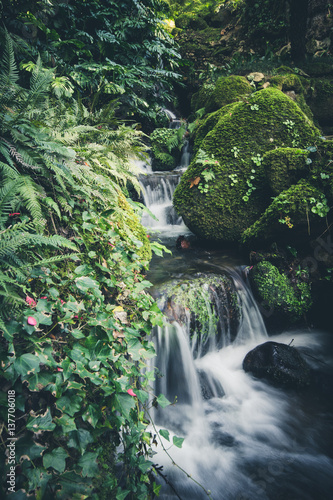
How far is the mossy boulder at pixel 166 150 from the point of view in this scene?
9.48m

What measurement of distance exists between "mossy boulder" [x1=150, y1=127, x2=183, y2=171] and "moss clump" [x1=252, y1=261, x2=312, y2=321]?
20.7ft

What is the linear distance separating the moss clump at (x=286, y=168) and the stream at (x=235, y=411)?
1.68 m

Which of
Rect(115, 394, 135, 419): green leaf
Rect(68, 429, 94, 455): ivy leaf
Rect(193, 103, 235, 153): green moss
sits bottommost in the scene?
Rect(68, 429, 94, 455): ivy leaf

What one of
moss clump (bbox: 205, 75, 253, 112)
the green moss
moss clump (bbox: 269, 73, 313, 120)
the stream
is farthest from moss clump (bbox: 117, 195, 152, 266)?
moss clump (bbox: 269, 73, 313, 120)

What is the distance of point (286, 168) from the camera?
488 cm

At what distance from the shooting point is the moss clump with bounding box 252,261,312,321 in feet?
15.0

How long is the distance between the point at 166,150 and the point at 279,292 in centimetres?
729

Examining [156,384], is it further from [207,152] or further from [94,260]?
[207,152]

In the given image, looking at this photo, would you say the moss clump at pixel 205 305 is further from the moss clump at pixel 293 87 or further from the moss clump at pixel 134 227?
the moss clump at pixel 293 87

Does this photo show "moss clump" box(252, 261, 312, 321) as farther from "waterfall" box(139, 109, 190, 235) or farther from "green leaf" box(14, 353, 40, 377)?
"green leaf" box(14, 353, 40, 377)

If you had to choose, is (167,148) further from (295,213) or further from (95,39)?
(295,213)

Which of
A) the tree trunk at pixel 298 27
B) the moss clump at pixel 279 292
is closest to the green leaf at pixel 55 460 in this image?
the moss clump at pixel 279 292

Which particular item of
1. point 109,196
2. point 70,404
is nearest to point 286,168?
point 109,196

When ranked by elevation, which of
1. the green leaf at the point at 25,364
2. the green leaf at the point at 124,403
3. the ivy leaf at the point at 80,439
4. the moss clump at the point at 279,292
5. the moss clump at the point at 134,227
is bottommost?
the moss clump at the point at 279,292
